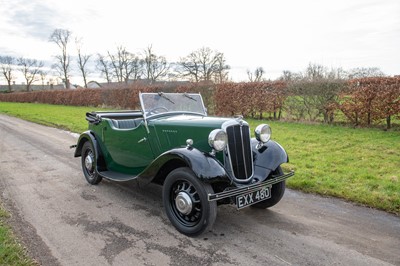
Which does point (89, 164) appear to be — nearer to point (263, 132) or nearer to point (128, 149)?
point (128, 149)

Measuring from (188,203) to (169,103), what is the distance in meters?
1.93

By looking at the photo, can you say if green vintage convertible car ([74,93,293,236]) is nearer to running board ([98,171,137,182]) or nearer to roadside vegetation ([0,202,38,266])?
running board ([98,171,137,182])

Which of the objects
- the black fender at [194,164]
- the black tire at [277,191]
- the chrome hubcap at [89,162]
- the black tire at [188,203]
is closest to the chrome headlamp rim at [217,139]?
the black fender at [194,164]

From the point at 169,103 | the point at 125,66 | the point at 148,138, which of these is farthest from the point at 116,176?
the point at 125,66

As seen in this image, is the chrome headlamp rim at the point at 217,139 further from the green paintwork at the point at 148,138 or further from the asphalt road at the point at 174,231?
the asphalt road at the point at 174,231

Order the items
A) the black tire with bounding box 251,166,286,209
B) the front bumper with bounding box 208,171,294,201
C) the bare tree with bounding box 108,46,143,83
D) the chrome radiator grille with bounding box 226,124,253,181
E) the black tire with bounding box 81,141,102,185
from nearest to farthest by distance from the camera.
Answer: the front bumper with bounding box 208,171,294,201, the chrome radiator grille with bounding box 226,124,253,181, the black tire with bounding box 251,166,286,209, the black tire with bounding box 81,141,102,185, the bare tree with bounding box 108,46,143,83

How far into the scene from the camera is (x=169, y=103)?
194 inches

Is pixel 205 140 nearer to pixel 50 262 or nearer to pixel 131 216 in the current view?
pixel 131 216

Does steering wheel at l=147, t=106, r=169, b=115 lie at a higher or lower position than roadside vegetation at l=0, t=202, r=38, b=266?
higher

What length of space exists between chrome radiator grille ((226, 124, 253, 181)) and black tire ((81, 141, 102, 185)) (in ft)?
8.83

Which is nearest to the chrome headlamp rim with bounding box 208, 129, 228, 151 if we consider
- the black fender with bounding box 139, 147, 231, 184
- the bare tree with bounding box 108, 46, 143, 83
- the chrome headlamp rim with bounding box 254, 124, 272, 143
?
the black fender with bounding box 139, 147, 231, 184

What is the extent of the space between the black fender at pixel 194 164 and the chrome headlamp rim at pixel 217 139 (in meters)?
0.14

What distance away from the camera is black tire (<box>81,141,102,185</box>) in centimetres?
544

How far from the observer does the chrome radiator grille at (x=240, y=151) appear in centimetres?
381
